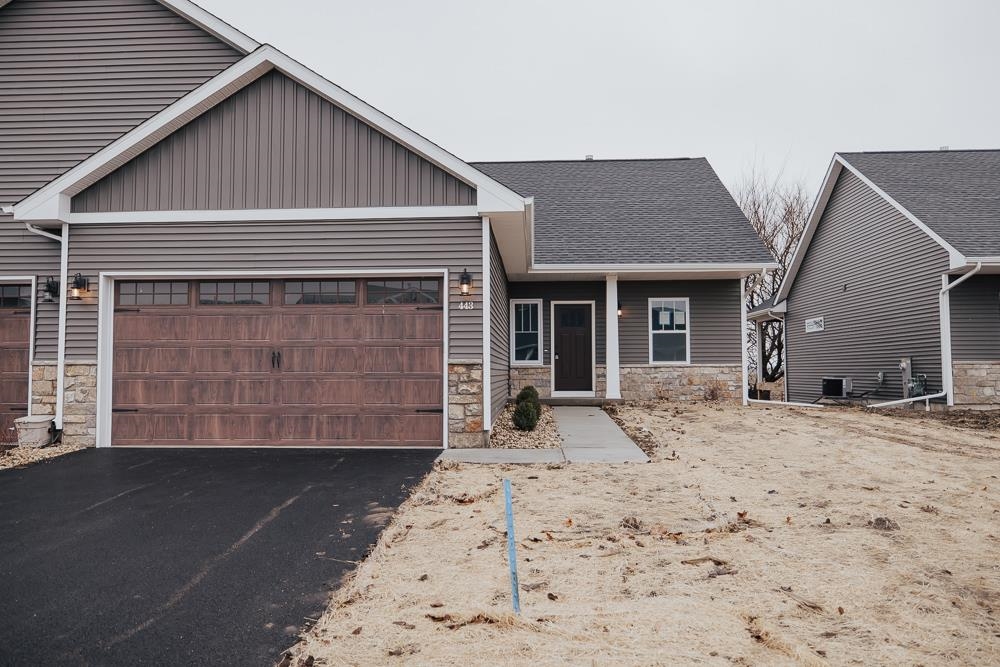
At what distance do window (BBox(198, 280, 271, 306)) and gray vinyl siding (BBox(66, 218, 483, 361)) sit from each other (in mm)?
243

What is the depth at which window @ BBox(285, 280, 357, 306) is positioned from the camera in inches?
289

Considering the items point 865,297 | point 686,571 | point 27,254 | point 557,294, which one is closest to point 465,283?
point 686,571

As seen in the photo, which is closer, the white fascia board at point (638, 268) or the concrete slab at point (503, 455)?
the concrete slab at point (503, 455)

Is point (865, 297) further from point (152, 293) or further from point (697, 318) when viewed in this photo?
point (152, 293)

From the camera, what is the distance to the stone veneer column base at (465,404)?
23.3 ft

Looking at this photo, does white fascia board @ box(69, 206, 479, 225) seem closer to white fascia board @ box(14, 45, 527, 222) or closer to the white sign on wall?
white fascia board @ box(14, 45, 527, 222)

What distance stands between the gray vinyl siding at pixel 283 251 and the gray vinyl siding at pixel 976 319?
9.89 m

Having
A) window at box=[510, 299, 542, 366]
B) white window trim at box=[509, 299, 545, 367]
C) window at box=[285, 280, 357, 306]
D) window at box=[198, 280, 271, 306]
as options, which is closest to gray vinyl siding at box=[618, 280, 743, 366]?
white window trim at box=[509, 299, 545, 367]

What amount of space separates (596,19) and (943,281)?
25.7 meters

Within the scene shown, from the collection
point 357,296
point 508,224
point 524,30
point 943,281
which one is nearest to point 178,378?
point 357,296

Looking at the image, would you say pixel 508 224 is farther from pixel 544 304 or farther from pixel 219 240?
pixel 544 304

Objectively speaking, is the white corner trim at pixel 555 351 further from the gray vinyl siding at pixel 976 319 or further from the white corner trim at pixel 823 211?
the gray vinyl siding at pixel 976 319

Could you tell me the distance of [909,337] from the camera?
12.1 m

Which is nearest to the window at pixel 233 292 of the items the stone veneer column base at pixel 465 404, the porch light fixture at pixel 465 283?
the porch light fixture at pixel 465 283
